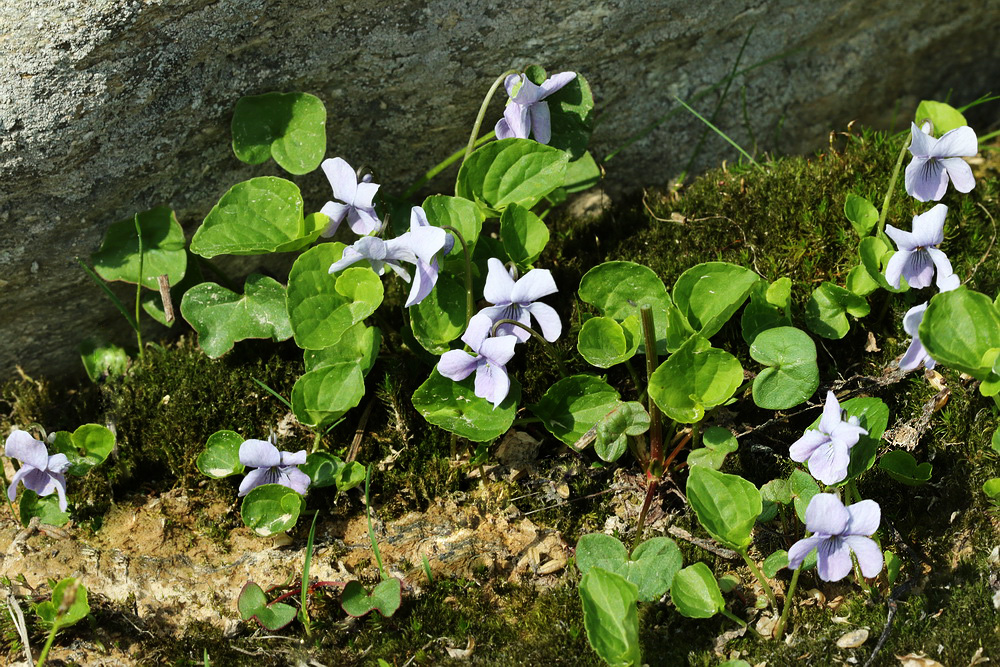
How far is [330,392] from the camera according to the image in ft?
8.95

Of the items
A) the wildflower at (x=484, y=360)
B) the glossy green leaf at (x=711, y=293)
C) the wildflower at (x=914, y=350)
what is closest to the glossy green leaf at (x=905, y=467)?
the wildflower at (x=914, y=350)

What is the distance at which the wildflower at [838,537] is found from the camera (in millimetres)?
2092

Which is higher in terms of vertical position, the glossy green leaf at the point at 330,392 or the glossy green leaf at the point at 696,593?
the glossy green leaf at the point at 330,392

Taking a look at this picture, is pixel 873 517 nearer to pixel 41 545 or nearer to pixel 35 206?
pixel 41 545

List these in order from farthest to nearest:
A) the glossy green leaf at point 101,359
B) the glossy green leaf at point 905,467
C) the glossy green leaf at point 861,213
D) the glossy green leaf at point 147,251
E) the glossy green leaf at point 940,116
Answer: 1. the glossy green leaf at point 101,359
2. the glossy green leaf at point 940,116
3. the glossy green leaf at point 147,251
4. the glossy green leaf at point 861,213
5. the glossy green leaf at point 905,467

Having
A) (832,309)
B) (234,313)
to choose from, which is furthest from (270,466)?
(832,309)

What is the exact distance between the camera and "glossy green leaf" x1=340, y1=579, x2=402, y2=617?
8.21 ft

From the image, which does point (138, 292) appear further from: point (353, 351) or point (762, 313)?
point (762, 313)

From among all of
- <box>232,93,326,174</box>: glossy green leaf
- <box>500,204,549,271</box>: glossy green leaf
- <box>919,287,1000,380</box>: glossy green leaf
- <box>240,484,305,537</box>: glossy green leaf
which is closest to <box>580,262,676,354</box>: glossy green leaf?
<box>500,204,549,271</box>: glossy green leaf

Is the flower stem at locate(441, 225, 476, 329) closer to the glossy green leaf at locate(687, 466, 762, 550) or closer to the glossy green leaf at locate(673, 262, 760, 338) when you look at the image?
the glossy green leaf at locate(673, 262, 760, 338)

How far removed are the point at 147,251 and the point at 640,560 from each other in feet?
6.62

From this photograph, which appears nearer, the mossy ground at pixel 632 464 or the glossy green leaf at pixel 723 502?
the glossy green leaf at pixel 723 502

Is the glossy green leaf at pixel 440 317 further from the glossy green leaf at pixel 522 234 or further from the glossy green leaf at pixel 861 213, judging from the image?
the glossy green leaf at pixel 861 213

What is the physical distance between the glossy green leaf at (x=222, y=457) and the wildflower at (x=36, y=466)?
1.33ft
